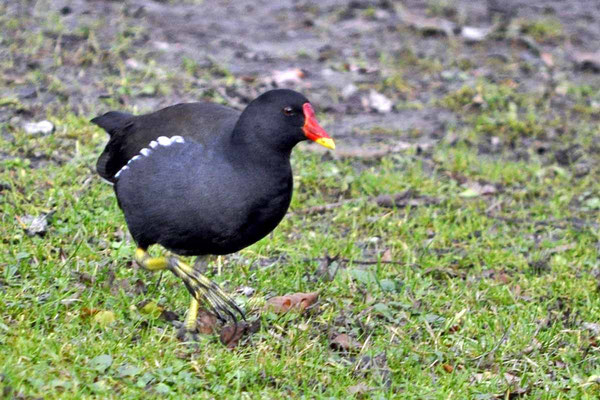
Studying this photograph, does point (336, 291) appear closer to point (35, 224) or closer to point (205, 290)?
point (205, 290)

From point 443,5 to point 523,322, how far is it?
564 centimetres

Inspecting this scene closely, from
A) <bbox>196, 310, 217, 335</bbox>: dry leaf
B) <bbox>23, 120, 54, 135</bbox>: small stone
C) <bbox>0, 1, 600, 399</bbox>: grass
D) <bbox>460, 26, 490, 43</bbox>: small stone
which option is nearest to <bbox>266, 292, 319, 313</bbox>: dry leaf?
<bbox>0, 1, 600, 399</bbox>: grass

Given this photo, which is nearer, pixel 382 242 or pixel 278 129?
pixel 278 129

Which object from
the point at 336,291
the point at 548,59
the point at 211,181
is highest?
the point at 211,181

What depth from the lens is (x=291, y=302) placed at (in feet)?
15.4

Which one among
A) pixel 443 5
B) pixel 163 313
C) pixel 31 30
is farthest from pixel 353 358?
pixel 443 5

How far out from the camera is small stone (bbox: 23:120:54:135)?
20.6 feet

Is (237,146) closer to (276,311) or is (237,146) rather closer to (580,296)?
(276,311)

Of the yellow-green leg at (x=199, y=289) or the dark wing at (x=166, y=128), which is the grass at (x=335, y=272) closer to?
the yellow-green leg at (x=199, y=289)

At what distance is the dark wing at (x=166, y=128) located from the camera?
14.8 ft

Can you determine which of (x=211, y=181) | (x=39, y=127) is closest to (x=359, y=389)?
(x=211, y=181)

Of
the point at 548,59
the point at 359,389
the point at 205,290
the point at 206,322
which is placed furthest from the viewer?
the point at 548,59

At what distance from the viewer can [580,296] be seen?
531 cm

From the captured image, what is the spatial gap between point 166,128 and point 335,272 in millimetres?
1197
